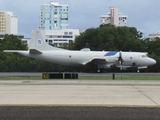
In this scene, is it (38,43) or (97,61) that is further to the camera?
(38,43)

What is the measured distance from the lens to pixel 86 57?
5262 centimetres

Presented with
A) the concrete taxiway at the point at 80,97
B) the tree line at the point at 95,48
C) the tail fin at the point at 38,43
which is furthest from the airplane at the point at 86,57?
the concrete taxiway at the point at 80,97

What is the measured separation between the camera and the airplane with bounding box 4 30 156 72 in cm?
5200

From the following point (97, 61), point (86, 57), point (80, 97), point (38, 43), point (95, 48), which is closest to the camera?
point (80, 97)

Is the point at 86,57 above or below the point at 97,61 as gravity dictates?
above

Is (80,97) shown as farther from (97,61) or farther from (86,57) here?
(86,57)

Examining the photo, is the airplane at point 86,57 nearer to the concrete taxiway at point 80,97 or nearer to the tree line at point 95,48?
the tree line at point 95,48

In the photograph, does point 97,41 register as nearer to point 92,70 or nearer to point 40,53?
point 92,70

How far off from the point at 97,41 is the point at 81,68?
832cm

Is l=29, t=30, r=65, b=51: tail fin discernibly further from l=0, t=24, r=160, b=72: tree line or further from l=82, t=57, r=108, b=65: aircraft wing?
l=82, t=57, r=108, b=65: aircraft wing

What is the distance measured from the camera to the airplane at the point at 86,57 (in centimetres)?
5200

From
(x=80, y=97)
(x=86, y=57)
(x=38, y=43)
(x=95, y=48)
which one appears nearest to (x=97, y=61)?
(x=86, y=57)

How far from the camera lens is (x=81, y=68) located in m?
58.3

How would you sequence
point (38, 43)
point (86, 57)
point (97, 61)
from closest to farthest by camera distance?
point (97, 61), point (86, 57), point (38, 43)
